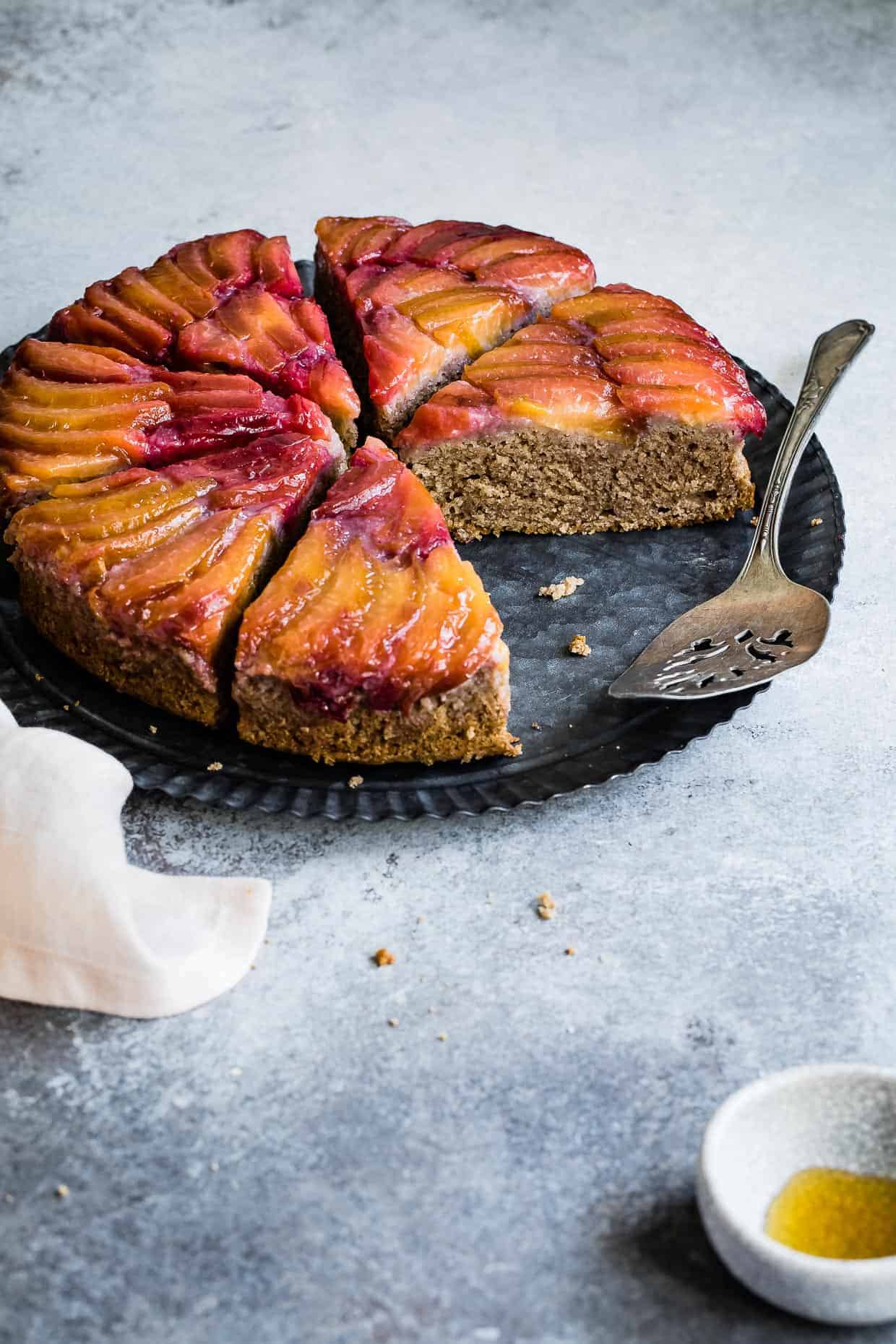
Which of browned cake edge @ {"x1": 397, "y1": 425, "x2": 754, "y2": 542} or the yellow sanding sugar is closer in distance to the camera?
the yellow sanding sugar

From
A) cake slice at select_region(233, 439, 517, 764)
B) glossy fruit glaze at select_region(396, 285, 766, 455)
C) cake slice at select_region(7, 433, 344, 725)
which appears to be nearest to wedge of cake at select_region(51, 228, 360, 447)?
glossy fruit glaze at select_region(396, 285, 766, 455)

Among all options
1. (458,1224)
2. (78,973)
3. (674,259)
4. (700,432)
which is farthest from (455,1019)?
(674,259)

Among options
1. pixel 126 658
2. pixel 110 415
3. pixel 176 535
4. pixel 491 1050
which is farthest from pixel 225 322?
pixel 491 1050

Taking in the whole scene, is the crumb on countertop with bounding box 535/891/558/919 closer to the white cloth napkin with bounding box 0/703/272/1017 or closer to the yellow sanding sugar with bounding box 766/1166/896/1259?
the white cloth napkin with bounding box 0/703/272/1017

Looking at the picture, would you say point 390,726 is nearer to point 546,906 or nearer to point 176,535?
point 546,906

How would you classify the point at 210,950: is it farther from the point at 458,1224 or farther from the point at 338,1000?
the point at 458,1224

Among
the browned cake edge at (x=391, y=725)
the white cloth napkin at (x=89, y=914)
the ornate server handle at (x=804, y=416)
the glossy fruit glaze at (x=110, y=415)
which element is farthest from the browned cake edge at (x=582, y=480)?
the white cloth napkin at (x=89, y=914)
